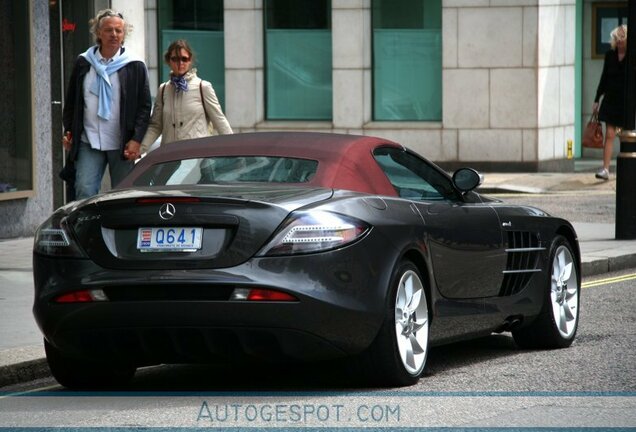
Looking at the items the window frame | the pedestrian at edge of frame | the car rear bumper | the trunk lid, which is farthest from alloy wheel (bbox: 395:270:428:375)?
the pedestrian at edge of frame

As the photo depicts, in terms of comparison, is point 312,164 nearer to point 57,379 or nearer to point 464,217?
point 464,217

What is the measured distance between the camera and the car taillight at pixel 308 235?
7.63m

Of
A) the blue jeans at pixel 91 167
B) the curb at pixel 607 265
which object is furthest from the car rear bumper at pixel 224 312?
the curb at pixel 607 265

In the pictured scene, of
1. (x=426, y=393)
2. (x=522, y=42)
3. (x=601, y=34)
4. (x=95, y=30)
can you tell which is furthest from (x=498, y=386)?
(x=601, y=34)

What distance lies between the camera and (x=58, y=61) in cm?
1711

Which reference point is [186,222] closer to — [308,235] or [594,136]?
[308,235]

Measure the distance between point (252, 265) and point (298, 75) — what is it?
18.5 metres

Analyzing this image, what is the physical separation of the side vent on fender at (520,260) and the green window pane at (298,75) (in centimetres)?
1626

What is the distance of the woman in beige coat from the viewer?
467 inches

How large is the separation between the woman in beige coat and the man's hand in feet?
0.21

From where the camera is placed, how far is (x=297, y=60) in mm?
25906

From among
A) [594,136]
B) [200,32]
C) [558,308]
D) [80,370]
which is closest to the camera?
[80,370]

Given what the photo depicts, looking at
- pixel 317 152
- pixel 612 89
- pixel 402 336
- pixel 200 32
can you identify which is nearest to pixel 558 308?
pixel 402 336

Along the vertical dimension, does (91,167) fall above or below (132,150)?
below
